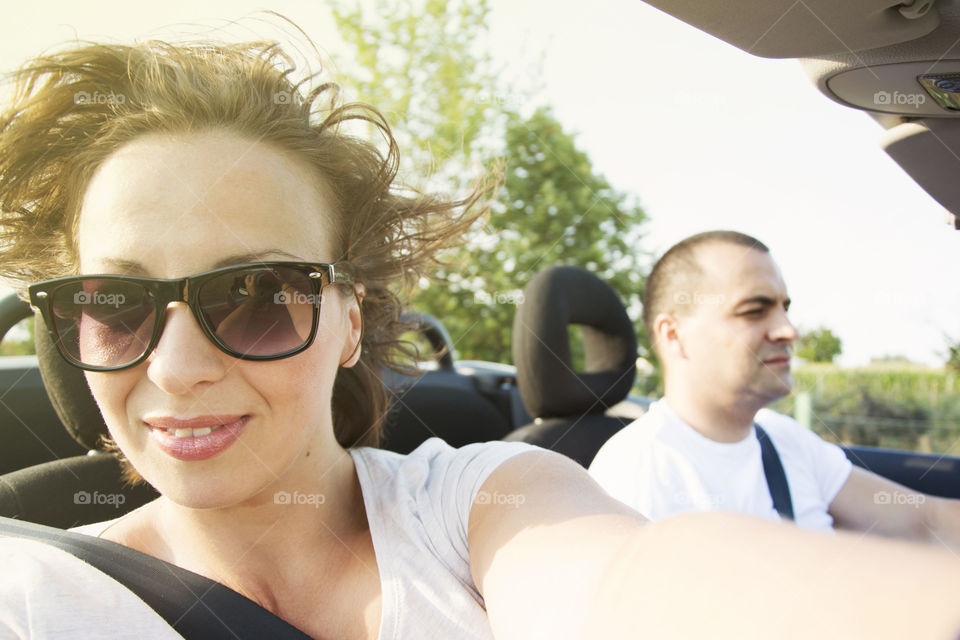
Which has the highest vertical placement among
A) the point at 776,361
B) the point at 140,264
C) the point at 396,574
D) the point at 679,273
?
the point at 679,273

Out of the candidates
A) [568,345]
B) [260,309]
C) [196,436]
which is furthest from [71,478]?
[568,345]

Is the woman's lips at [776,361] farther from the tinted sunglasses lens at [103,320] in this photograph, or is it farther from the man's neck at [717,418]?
the tinted sunglasses lens at [103,320]

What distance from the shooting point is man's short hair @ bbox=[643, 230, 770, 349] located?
7.89 ft

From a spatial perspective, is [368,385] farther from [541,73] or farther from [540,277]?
[541,73]

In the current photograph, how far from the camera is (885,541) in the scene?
50 centimetres

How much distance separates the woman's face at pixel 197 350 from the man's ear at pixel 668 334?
59.5 inches

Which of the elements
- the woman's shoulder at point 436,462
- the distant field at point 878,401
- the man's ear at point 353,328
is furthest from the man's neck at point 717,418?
the distant field at point 878,401

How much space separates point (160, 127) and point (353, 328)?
52cm

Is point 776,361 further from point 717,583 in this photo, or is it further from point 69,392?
point 69,392

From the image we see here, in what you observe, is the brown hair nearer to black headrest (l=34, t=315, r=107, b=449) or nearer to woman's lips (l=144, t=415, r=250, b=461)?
black headrest (l=34, t=315, r=107, b=449)

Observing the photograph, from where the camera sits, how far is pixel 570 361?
2381mm

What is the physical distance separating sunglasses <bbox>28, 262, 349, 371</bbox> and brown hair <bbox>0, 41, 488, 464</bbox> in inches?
Answer: 8.4

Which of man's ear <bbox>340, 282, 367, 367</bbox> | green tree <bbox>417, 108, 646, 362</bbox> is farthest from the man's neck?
green tree <bbox>417, 108, 646, 362</bbox>

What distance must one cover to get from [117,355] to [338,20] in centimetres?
1003
